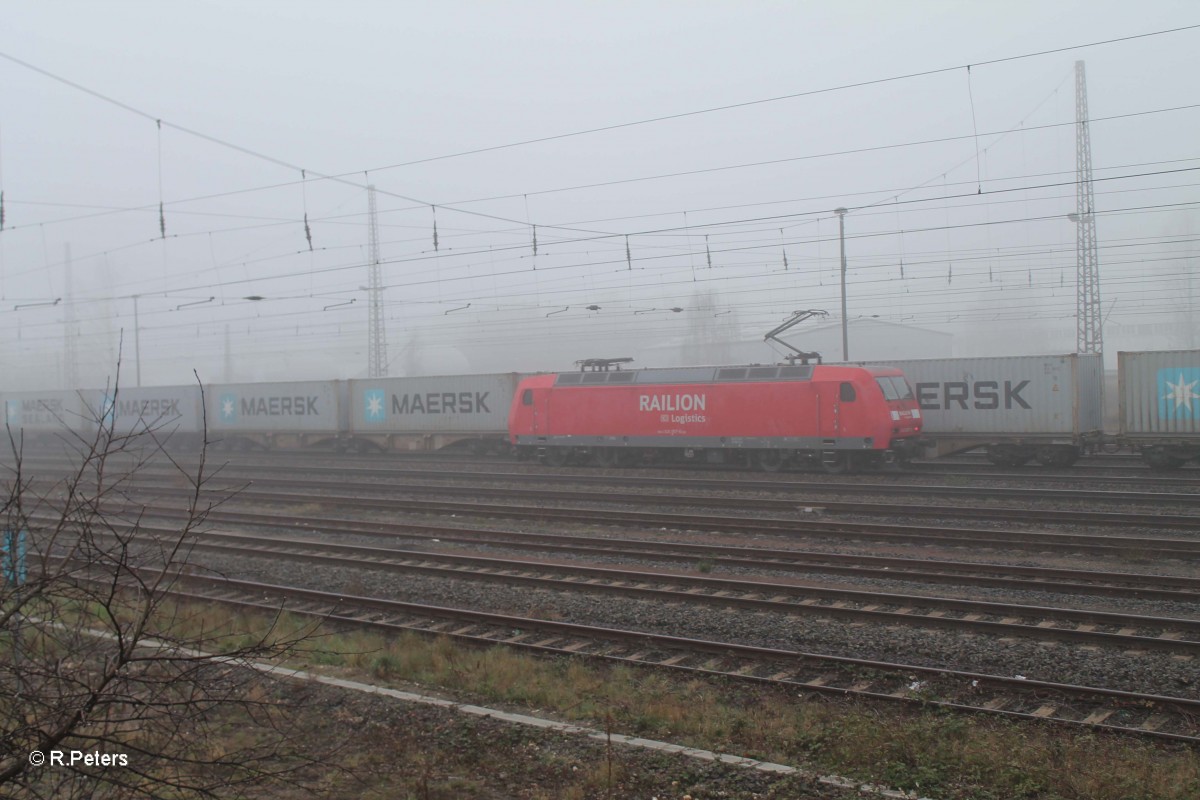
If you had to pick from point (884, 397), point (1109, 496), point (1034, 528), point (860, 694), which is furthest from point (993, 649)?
point (884, 397)

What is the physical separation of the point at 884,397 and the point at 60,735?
20.7m

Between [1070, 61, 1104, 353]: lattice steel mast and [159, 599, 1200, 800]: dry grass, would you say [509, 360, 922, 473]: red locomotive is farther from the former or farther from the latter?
[159, 599, 1200, 800]: dry grass

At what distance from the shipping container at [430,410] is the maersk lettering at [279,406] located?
2030 mm

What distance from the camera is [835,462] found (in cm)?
2331

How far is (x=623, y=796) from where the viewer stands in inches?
217

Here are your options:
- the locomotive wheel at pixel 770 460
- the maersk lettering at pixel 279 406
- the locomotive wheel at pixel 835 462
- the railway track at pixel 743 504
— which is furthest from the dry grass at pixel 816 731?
the maersk lettering at pixel 279 406

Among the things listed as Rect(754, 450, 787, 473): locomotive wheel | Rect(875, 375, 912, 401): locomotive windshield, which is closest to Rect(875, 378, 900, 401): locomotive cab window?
Rect(875, 375, 912, 401): locomotive windshield

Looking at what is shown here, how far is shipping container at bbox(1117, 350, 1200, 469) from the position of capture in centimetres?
2117

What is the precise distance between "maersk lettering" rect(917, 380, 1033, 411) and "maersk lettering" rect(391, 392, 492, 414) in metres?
14.2

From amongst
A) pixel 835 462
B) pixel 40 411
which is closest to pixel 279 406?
pixel 40 411

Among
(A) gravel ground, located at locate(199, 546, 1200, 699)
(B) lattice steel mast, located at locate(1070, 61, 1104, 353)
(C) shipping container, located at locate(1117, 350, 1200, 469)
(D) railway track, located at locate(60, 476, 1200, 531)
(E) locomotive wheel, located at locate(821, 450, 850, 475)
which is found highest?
(B) lattice steel mast, located at locate(1070, 61, 1104, 353)

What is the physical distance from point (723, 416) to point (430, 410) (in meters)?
12.5

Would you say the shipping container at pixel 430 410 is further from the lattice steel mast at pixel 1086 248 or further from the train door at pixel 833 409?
the lattice steel mast at pixel 1086 248

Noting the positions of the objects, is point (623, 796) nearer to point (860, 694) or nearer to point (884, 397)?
point (860, 694)
